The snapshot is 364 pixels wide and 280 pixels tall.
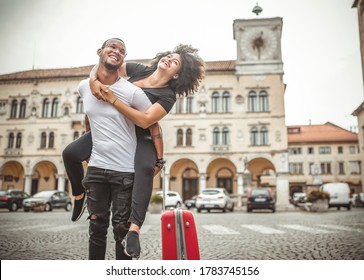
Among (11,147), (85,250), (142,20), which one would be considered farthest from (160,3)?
(85,250)

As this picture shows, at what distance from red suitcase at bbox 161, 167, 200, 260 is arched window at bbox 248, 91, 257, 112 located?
19460 mm

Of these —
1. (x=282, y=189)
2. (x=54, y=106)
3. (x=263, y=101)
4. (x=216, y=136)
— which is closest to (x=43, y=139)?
(x=54, y=106)

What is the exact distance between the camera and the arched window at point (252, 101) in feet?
70.2

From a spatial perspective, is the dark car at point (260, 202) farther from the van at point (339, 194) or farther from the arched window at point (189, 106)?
the arched window at point (189, 106)

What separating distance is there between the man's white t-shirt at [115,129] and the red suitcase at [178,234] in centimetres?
42

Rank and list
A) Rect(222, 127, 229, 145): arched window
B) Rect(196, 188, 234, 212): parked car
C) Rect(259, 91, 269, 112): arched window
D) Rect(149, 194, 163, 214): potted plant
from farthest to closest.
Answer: Rect(222, 127, 229, 145): arched window, Rect(259, 91, 269, 112): arched window, Rect(196, 188, 234, 212): parked car, Rect(149, 194, 163, 214): potted plant

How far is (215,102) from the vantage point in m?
22.5

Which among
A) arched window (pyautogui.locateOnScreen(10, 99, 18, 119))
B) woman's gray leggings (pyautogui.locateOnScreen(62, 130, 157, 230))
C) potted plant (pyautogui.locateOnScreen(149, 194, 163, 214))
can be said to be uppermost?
arched window (pyautogui.locateOnScreen(10, 99, 18, 119))

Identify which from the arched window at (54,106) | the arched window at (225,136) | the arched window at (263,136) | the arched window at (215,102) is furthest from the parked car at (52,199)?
the arched window at (263,136)

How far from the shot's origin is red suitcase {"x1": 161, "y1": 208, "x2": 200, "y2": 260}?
8.13ft

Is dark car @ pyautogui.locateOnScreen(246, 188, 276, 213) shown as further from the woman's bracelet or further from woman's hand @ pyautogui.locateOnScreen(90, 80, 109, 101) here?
woman's hand @ pyautogui.locateOnScreen(90, 80, 109, 101)

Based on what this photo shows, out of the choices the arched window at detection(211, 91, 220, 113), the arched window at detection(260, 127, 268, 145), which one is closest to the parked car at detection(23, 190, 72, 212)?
the arched window at detection(211, 91, 220, 113)

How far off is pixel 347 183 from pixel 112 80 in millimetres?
17136

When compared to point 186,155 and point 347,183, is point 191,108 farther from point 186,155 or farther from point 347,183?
point 347,183
